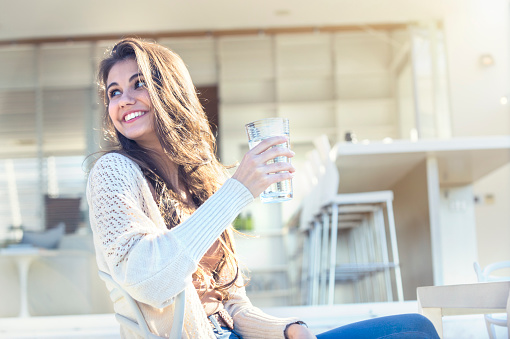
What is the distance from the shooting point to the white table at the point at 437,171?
3305 millimetres

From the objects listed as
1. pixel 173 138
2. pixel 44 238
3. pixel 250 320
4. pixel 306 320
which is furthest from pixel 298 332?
pixel 44 238

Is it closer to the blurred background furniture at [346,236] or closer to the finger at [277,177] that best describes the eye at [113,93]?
the finger at [277,177]

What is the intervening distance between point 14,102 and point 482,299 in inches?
246

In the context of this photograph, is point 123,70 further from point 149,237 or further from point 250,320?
point 250,320

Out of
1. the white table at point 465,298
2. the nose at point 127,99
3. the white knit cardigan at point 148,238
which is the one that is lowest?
the white table at point 465,298

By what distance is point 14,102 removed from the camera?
644 centimetres

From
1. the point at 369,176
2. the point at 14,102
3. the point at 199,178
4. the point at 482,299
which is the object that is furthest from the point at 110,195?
the point at 14,102

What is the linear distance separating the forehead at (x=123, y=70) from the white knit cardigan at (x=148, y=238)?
183 millimetres

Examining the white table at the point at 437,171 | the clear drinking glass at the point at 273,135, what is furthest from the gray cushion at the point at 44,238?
the clear drinking glass at the point at 273,135

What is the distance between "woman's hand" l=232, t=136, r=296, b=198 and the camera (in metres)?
0.93

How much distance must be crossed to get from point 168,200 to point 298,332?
32 centimetres

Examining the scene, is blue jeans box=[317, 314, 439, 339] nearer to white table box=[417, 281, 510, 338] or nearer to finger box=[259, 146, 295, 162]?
white table box=[417, 281, 510, 338]

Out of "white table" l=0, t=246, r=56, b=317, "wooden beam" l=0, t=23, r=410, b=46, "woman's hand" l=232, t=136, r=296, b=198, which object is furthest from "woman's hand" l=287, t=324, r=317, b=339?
"wooden beam" l=0, t=23, r=410, b=46

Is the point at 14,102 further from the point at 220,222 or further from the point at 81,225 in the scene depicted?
the point at 220,222
